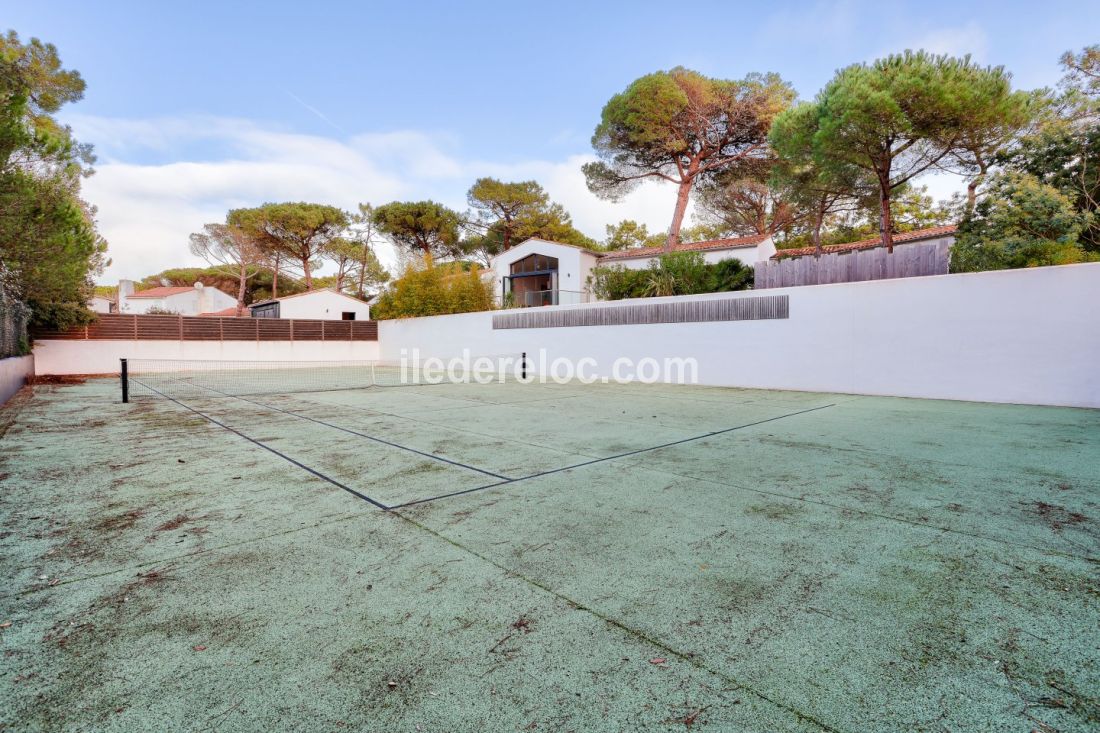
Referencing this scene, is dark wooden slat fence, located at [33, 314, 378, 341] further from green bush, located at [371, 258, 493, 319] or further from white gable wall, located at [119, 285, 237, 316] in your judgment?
white gable wall, located at [119, 285, 237, 316]

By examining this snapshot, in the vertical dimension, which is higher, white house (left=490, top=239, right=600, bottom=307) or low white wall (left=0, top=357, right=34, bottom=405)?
white house (left=490, top=239, right=600, bottom=307)

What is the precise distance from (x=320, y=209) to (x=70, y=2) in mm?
23791

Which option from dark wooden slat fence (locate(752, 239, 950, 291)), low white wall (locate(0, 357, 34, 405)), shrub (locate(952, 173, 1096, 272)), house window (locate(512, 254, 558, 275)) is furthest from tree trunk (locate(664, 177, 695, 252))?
low white wall (locate(0, 357, 34, 405))

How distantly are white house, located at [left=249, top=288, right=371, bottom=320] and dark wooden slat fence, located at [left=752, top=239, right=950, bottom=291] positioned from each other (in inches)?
1006

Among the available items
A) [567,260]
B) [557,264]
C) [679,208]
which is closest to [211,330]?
[557,264]

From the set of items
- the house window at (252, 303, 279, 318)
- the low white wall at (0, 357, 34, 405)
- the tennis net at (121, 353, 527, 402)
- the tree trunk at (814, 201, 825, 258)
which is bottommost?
the tennis net at (121, 353, 527, 402)

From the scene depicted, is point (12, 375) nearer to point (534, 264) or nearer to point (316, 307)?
point (316, 307)

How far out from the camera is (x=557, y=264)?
2523 centimetres

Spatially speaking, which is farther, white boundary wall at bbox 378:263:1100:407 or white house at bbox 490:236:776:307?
white house at bbox 490:236:776:307

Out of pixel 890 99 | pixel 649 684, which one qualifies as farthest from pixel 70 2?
pixel 890 99

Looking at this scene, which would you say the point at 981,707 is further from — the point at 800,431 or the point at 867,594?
the point at 800,431

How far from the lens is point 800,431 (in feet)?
19.6

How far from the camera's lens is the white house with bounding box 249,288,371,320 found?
27.9m

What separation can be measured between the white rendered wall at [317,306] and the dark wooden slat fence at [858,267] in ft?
83.8
